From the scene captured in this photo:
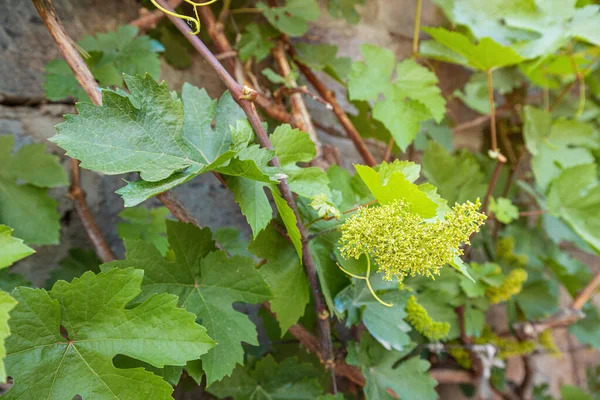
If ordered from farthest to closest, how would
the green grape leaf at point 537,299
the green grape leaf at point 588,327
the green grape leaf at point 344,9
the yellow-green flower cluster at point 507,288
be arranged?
the green grape leaf at point 588,327 → the green grape leaf at point 537,299 → the green grape leaf at point 344,9 → the yellow-green flower cluster at point 507,288

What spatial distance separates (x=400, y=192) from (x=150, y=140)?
0.38m

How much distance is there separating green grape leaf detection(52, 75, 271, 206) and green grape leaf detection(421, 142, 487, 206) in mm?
748

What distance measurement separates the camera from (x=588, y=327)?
5.47ft

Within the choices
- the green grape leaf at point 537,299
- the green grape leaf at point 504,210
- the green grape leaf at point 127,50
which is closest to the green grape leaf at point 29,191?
the green grape leaf at point 127,50

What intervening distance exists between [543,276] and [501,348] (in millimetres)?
348

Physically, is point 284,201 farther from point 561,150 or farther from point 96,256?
point 561,150

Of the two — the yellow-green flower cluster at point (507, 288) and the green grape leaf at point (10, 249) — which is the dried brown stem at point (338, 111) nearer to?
the yellow-green flower cluster at point (507, 288)

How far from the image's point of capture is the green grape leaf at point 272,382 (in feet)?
3.17

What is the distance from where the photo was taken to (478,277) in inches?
48.9

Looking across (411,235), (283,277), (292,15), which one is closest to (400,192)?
(411,235)

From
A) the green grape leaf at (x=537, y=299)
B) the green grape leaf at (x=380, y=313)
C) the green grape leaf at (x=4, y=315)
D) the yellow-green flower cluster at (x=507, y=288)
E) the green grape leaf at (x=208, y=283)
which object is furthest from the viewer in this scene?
the green grape leaf at (x=537, y=299)

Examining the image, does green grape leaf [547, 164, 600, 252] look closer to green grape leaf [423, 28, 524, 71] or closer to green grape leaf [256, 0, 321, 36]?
green grape leaf [423, 28, 524, 71]

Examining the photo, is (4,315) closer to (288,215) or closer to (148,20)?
(288,215)

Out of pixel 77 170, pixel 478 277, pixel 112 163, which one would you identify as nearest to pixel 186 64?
pixel 77 170
